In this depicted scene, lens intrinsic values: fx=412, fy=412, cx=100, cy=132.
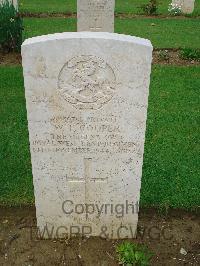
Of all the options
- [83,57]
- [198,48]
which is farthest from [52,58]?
[198,48]

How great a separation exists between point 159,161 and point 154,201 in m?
0.91

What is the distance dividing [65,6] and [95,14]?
21.8ft

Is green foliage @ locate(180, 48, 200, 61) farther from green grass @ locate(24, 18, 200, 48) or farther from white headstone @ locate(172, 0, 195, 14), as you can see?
white headstone @ locate(172, 0, 195, 14)

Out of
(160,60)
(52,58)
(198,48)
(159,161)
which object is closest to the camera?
(52,58)

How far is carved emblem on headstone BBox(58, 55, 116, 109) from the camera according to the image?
298cm

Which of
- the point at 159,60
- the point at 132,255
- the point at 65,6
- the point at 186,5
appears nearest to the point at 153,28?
the point at 186,5

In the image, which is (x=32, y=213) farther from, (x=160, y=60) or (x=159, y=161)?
(x=160, y=60)

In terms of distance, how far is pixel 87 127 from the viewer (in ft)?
10.6

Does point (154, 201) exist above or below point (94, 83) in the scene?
below

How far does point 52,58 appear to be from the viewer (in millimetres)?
2930

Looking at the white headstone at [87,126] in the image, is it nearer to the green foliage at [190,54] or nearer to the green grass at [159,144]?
the green grass at [159,144]

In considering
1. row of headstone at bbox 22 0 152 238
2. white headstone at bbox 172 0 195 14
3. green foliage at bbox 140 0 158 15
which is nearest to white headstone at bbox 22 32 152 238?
row of headstone at bbox 22 0 152 238

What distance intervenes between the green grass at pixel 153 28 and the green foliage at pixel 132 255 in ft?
25.2

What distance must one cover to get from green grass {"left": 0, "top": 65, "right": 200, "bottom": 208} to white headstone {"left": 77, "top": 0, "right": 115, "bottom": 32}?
86.6 inches
